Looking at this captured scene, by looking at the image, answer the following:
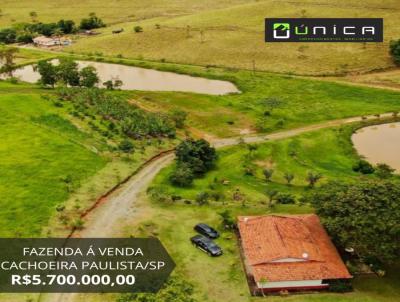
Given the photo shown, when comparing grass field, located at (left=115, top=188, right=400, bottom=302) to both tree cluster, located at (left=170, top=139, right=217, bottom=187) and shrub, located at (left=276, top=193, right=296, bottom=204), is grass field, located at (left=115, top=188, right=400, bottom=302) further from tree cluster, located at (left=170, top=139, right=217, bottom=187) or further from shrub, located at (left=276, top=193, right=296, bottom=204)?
tree cluster, located at (left=170, top=139, right=217, bottom=187)

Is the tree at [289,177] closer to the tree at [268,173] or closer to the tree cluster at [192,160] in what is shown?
the tree at [268,173]

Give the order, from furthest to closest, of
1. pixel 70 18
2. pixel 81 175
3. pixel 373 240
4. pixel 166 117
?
pixel 70 18
pixel 166 117
pixel 81 175
pixel 373 240

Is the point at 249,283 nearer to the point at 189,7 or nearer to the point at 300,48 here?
the point at 300,48

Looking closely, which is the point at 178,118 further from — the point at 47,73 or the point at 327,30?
the point at 327,30

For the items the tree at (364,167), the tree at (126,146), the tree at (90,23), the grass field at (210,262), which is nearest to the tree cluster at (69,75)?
the tree at (126,146)

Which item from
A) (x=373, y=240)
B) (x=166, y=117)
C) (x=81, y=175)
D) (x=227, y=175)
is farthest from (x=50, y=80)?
(x=373, y=240)

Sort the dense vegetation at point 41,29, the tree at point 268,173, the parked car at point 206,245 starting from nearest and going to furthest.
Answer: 1. the parked car at point 206,245
2. the tree at point 268,173
3. the dense vegetation at point 41,29
